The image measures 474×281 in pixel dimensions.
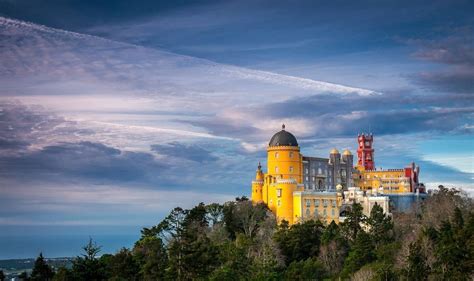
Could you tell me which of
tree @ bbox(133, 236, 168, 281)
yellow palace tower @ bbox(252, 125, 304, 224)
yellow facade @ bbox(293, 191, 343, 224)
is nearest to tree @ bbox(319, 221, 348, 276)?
yellow facade @ bbox(293, 191, 343, 224)

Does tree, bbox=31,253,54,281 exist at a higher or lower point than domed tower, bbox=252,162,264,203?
lower

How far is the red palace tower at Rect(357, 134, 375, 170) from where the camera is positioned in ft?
384

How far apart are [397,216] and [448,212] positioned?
10369mm

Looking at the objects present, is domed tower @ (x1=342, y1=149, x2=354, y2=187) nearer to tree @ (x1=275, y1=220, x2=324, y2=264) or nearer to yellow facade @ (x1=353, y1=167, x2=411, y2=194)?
yellow facade @ (x1=353, y1=167, x2=411, y2=194)

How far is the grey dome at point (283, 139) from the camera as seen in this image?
95562 mm

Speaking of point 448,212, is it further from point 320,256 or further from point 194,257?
point 194,257

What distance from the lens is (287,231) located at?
3086 inches

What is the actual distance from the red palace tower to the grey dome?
947 inches

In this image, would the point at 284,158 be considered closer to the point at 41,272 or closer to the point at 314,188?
the point at 314,188

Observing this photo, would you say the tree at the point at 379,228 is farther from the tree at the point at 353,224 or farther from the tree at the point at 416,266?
the tree at the point at 416,266

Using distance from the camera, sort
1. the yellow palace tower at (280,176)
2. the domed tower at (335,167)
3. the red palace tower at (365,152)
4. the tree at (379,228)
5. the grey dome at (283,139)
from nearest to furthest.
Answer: the tree at (379,228) < the yellow palace tower at (280,176) < the grey dome at (283,139) < the domed tower at (335,167) < the red palace tower at (365,152)

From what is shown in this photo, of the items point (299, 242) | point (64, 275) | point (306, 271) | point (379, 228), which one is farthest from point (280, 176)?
point (64, 275)

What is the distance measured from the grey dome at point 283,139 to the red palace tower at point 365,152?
24059mm

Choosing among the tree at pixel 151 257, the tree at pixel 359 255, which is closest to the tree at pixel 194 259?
the tree at pixel 151 257
